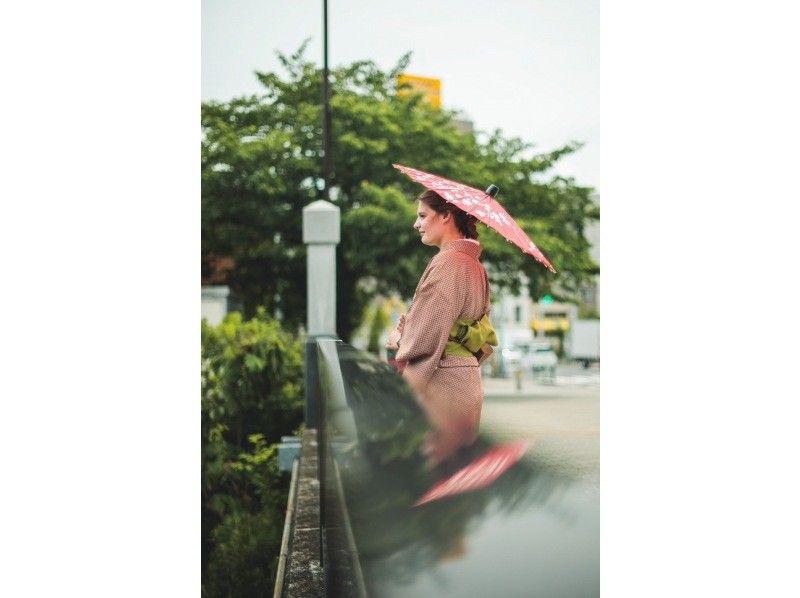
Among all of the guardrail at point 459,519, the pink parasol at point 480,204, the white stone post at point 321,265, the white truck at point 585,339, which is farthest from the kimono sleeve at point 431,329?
the white truck at point 585,339

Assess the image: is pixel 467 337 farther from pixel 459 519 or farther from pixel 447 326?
pixel 459 519

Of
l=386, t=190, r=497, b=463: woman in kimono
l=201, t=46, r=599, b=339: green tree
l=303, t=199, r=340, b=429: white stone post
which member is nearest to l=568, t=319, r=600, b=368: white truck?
l=201, t=46, r=599, b=339: green tree

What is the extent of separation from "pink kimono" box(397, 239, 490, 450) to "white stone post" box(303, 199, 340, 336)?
4860mm

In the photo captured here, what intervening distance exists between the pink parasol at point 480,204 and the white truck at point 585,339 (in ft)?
84.9

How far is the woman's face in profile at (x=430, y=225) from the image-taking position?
7.95 feet

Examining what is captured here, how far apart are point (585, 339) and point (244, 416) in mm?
23423

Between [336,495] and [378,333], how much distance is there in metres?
33.3

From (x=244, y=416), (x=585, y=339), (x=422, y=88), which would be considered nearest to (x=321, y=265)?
(x=244, y=416)

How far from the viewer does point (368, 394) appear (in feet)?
4.70

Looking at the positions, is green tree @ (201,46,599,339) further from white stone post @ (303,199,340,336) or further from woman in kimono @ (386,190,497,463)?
woman in kimono @ (386,190,497,463)

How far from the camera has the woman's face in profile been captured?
2424 mm

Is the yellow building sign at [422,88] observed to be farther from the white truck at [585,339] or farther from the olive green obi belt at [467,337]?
the olive green obi belt at [467,337]

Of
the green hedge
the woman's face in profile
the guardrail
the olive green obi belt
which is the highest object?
the woman's face in profile
